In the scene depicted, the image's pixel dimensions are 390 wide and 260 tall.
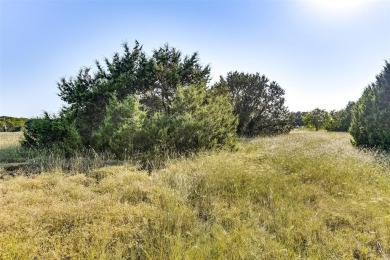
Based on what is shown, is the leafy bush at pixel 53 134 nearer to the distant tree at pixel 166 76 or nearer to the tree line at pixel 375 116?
the distant tree at pixel 166 76

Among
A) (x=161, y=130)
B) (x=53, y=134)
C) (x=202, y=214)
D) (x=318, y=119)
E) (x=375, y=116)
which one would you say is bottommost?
(x=202, y=214)

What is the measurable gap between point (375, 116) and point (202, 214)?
1041 cm

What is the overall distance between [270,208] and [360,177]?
8.75 feet

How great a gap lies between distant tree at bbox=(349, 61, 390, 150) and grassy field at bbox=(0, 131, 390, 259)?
5.70 m

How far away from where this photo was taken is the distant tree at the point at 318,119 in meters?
42.1

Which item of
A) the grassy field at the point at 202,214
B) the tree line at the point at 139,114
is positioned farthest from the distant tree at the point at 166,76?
the grassy field at the point at 202,214

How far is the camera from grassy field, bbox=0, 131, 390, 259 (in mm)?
3266

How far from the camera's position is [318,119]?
42.0 meters

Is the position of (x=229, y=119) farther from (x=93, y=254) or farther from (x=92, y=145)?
(x=93, y=254)

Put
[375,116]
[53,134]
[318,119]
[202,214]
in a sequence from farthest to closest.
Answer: [318,119]
[375,116]
[53,134]
[202,214]

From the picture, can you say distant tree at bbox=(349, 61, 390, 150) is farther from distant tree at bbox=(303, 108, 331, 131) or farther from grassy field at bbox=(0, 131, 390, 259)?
distant tree at bbox=(303, 108, 331, 131)

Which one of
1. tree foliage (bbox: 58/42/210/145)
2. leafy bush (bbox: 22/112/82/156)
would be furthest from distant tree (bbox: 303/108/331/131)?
leafy bush (bbox: 22/112/82/156)

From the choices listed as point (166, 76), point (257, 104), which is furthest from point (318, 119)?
point (166, 76)

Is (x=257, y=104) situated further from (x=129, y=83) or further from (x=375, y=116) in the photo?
(x=129, y=83)
